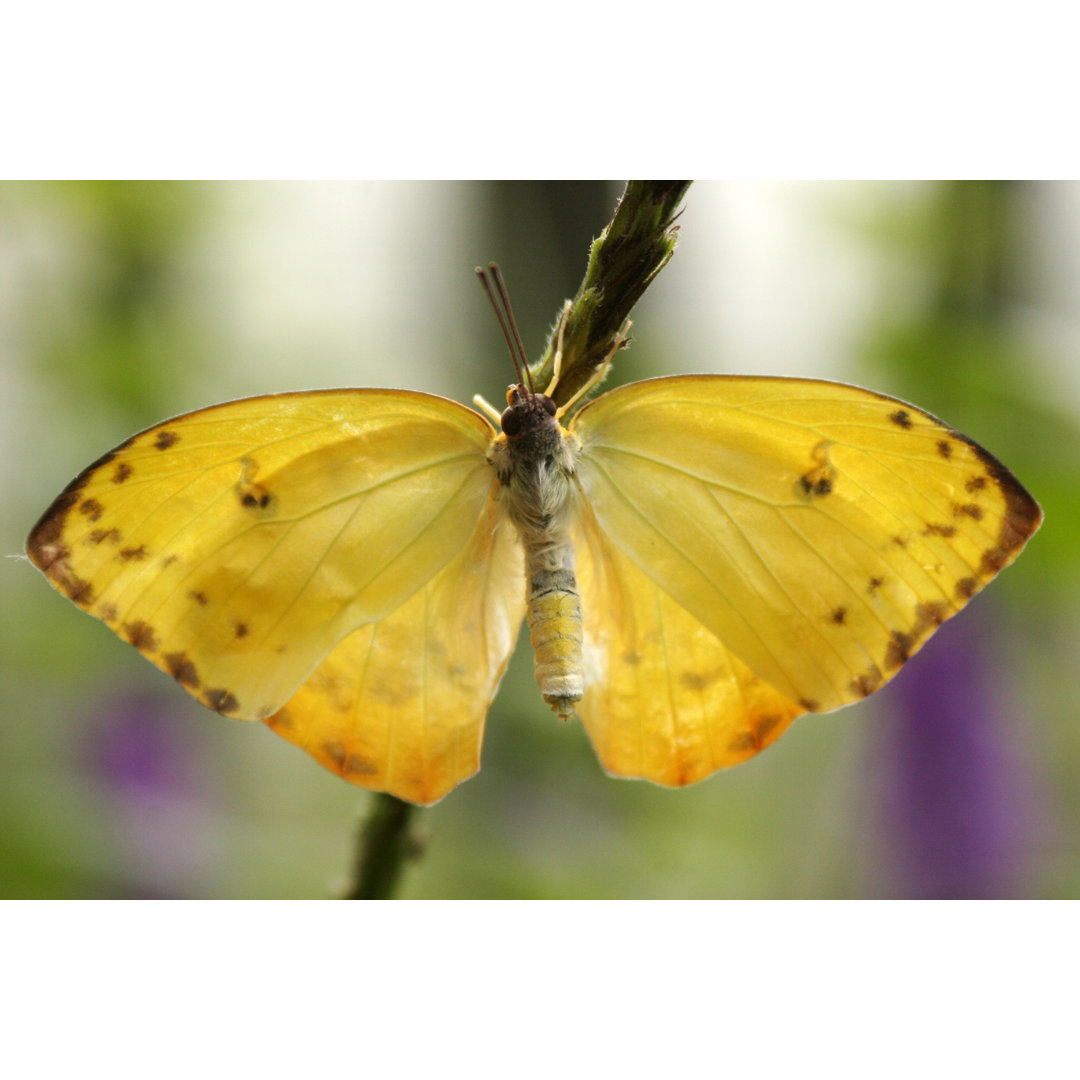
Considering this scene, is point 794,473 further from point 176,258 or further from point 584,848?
point 176,258

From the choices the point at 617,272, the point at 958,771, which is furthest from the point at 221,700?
the point at 958,771

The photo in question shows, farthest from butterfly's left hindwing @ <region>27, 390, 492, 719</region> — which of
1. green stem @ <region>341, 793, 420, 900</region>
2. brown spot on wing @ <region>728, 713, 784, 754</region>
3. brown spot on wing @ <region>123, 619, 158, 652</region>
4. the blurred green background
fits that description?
the blurred green background

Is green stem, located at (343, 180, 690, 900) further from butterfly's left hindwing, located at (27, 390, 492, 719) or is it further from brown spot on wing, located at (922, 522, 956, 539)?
brown spot on wing, located at (922, 522, 956, 539)

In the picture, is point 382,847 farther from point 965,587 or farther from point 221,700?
point 965,587

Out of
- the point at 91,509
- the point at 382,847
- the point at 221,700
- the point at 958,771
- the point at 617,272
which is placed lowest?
the point at 958,771

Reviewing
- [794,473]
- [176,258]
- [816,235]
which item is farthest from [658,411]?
[176,258]

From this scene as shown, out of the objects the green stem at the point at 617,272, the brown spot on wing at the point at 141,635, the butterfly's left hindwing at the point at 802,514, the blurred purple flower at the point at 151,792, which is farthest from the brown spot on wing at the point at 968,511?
the blurred purple flower at the point at 151,792

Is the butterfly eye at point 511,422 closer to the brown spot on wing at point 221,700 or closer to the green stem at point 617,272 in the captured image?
the green stem at point 617,272
